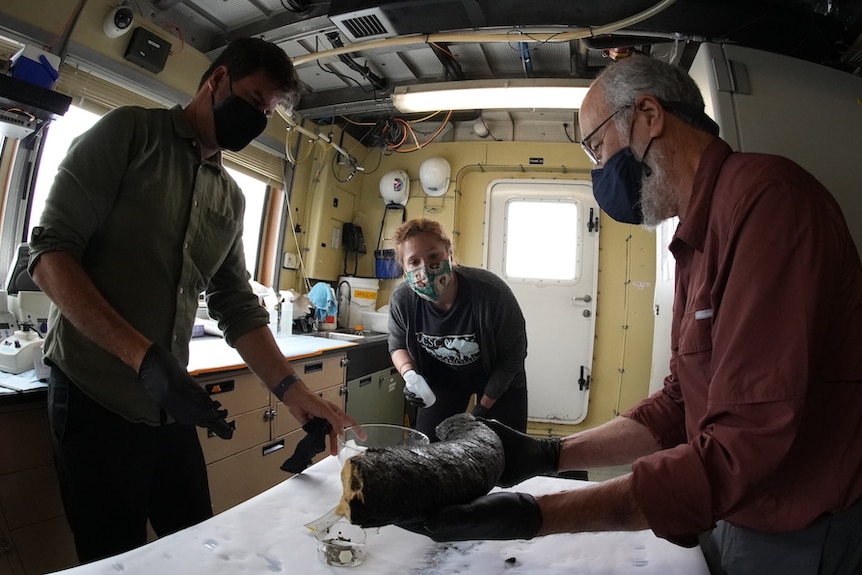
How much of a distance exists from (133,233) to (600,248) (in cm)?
358

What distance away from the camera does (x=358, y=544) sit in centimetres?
70

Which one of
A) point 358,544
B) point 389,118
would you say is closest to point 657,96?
point 358,544

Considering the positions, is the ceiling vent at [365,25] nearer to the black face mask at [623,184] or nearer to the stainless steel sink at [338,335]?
the black face mask at [623,184]

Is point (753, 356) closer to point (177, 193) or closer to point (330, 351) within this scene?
point (177, 193)

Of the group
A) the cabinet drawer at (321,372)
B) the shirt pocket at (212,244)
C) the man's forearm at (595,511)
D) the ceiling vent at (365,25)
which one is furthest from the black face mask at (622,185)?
the cabinet drawer at (321,372)

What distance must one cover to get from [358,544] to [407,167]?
3.84 metres

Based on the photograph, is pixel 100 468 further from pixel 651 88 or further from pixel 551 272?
pixel 551 272

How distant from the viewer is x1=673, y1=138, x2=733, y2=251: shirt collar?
28.5 inches

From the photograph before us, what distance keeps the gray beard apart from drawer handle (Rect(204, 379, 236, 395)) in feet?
5.63

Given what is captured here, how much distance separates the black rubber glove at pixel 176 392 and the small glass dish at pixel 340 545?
1.03 feet

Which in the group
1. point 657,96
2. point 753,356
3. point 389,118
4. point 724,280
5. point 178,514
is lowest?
point 178,514

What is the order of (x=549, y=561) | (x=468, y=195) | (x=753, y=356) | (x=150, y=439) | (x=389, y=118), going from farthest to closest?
(x=468, y=195)
(x=389, y=118)
(x=150, y=439)
(x=549, y=561)
(x=753, y=356)

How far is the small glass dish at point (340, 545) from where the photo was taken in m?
0.65

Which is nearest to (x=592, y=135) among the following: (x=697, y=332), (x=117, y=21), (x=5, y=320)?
(x=697, y=332)
